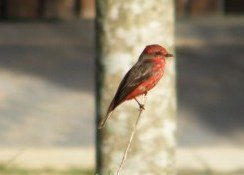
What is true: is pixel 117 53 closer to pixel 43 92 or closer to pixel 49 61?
pixel 43 92

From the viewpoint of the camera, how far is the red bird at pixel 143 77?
228cm

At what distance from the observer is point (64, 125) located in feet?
38.2

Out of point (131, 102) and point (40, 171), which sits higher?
point (131, 102)

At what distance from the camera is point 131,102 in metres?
6.19

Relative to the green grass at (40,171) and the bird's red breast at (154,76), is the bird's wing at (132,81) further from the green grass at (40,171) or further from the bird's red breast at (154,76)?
the green grass at (40,171)

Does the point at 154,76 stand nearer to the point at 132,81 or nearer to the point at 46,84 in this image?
the point at 132,81

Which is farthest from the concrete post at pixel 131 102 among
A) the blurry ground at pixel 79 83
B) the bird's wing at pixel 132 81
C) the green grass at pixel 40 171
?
the blurry ground at pixel 79 83

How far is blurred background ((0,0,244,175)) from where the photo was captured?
9.89 meters

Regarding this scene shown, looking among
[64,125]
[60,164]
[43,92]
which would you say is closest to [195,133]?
[64,125]

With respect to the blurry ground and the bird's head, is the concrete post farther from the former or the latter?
the blurry ground

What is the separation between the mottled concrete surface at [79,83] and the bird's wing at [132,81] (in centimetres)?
817

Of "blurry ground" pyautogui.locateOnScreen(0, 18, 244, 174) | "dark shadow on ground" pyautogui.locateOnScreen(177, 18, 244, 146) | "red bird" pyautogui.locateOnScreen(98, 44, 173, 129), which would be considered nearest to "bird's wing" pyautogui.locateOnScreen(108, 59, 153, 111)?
"red bird" pyautogui.locateOnScreen(98, 44, 173, 129)

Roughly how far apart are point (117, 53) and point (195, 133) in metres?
5.43

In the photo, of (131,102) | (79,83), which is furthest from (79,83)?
(131,102)
